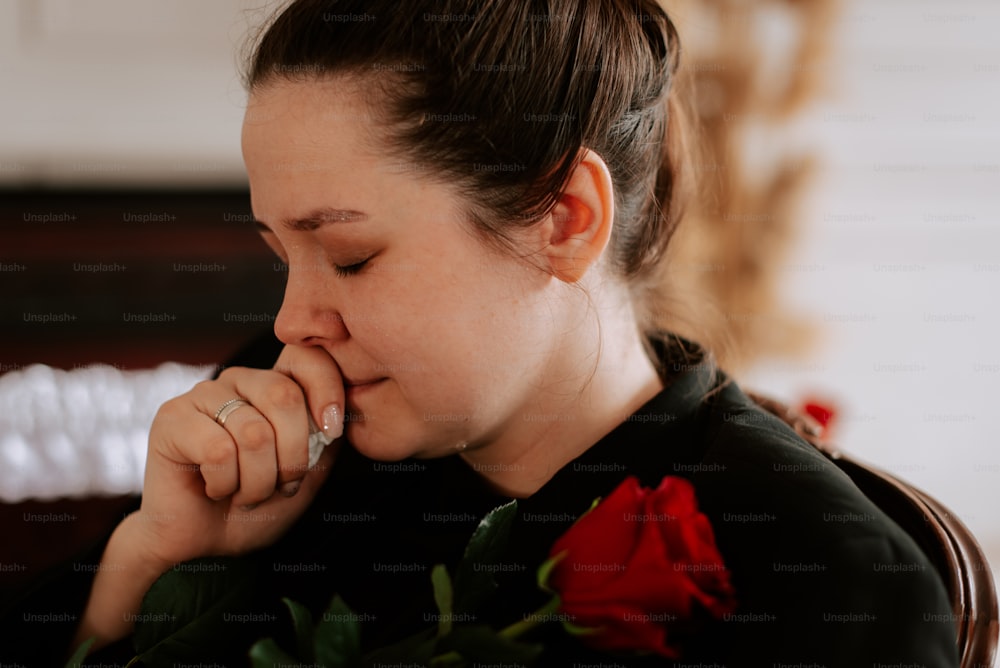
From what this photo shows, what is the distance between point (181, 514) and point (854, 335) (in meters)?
2.30

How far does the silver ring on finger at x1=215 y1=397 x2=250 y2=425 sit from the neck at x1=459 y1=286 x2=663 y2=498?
0.86 feet

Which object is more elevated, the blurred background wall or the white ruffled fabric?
the blurred background wall

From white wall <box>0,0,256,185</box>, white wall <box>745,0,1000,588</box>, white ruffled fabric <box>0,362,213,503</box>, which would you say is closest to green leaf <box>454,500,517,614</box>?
white ruffled fabric <box>0,362,213,503</box>

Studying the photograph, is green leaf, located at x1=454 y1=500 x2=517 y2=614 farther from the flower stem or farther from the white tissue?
the white tissue

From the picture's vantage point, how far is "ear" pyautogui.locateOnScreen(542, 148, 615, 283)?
816 mm

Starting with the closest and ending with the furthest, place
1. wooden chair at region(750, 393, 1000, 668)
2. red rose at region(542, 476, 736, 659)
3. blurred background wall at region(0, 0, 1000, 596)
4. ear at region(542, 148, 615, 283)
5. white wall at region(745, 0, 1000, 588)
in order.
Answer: red rose at region(542, 476, 736, 659) < wooden chair at region(750, 393, 1000, 668) < ear at region(542, 148, 615, 283) < blurred background wall at region(0, 0, 1000, 596) < white wall at region(745, 0, 1000, 588)

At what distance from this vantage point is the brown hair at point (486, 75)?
78cm

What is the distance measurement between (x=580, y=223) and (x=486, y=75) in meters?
0.16

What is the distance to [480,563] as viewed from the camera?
2.13ft

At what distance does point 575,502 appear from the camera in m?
0.87

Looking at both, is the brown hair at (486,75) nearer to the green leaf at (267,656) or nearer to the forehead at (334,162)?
the forehead at (334,162)

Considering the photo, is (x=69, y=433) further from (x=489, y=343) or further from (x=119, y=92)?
(x=489, y=343)

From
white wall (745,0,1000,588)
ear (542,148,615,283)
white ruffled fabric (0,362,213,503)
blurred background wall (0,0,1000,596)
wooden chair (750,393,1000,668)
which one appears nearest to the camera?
wooden chair (750,393,1000,668)

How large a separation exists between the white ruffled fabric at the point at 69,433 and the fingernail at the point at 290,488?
1243mm
